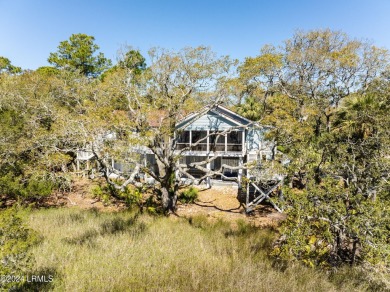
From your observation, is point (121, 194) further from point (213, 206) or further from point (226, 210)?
point (226, 210)

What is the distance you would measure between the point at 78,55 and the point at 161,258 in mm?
41995

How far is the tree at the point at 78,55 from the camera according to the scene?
3906cm

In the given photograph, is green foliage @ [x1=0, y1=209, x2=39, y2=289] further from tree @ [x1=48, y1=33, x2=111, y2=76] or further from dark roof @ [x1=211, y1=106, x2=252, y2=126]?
tree @ [x1=48, y1=33, x2=111, y2=76]

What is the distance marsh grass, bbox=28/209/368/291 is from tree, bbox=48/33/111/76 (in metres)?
35.4

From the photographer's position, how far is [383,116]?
26.3 feet

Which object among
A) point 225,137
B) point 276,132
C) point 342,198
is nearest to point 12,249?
point 342,198

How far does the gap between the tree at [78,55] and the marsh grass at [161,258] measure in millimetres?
35421

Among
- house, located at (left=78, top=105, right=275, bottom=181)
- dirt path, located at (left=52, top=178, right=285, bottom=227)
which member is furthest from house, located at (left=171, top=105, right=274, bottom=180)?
dirt path, located at (left=52, top=178, right=285, bottom=227)

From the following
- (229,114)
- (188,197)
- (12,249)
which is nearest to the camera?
(12,249)

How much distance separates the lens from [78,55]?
130 ft

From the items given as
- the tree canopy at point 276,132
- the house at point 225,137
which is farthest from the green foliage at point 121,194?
the house at point 225,137

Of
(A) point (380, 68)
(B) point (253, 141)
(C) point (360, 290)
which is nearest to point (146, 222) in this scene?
(C) point (360, 290)

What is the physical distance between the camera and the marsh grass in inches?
246

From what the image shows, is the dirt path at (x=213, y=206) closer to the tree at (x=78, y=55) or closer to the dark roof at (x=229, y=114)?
the dark roof at (x=229, y=114)
